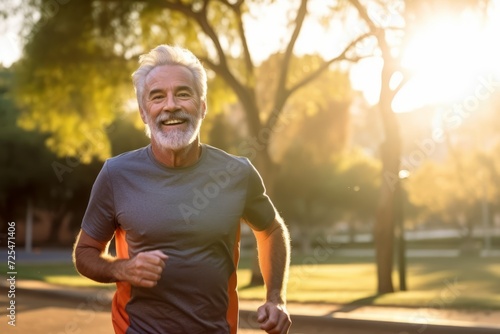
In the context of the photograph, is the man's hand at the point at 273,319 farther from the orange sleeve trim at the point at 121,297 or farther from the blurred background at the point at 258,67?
the blurred background at the point at 258,67

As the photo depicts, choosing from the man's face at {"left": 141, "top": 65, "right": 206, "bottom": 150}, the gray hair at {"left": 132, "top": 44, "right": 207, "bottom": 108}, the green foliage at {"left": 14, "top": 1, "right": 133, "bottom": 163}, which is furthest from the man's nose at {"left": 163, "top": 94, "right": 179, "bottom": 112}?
the green foliage at {"left": 14, "top": 1, "right": 133, "bottom": 163}

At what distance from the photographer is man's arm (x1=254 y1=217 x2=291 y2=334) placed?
11.8ft

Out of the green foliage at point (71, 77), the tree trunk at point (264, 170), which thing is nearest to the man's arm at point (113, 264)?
the tree trunk at point (264, 170)

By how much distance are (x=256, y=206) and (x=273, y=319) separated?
486 mm

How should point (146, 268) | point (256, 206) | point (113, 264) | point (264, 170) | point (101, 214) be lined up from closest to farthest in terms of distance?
point (146, 268) → point (113, 264) → point (101, 214) → point (256, 206) → point (264, 170)

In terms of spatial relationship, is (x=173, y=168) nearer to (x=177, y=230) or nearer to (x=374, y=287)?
(x=177, y=230)

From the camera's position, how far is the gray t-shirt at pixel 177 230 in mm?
3395

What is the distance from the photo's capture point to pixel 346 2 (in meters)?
22.2

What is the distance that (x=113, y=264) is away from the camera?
340 centimetres

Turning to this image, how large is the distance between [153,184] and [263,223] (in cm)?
48

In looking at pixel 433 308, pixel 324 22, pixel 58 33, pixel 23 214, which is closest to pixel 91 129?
pixel 58 33

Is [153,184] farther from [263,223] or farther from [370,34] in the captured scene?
[370,34]

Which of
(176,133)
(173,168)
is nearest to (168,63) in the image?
(176,133)

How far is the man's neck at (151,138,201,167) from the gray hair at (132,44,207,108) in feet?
0.64
